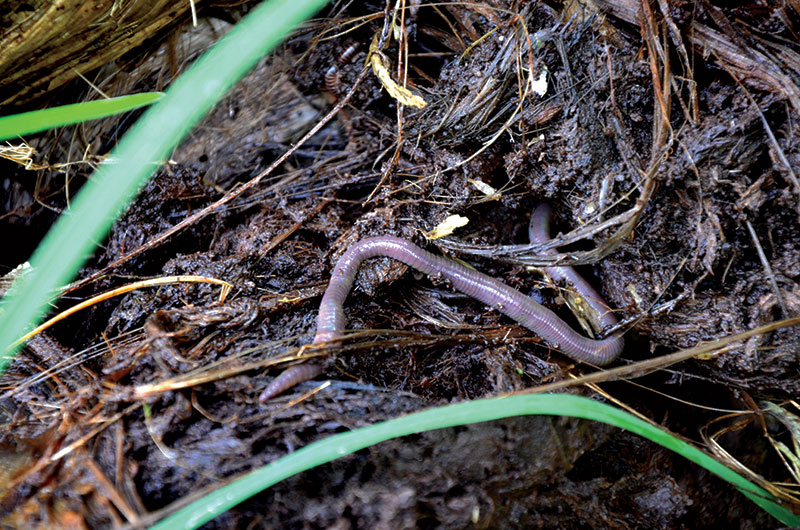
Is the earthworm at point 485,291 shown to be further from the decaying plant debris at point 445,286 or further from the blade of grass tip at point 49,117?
the blade of grass tip at point 49,117

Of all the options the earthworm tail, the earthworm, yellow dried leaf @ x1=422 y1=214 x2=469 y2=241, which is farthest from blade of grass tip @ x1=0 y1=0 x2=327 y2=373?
the earthworm tail

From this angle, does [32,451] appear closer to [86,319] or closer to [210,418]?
[210,418]

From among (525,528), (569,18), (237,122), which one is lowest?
(525,528)

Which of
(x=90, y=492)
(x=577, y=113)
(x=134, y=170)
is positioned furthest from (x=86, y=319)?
(x=577, y=113)

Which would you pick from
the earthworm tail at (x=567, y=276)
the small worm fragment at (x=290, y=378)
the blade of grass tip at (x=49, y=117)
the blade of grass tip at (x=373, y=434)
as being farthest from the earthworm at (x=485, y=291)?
the blade of grass tip at (x=49, y=117)

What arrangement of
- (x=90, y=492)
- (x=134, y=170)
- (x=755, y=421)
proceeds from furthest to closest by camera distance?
1. (x=755, y=421)
2. (x=90, y=492)
3. (x=134, y=170)

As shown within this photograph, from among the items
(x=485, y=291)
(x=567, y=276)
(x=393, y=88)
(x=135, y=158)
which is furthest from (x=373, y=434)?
(x=393, y=88)

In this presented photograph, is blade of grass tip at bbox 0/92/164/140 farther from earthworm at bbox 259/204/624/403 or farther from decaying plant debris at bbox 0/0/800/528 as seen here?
earthworm at bbox 259/204/624/403
